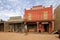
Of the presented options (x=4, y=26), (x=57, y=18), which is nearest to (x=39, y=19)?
(x=57, y=18)

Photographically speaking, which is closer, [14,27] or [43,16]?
[43,16]

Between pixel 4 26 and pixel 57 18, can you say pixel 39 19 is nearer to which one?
pixel 57 18

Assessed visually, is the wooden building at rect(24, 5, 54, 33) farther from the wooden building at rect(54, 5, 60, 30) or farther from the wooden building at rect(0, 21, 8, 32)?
the wooden building at rect(0, 21, 8, 32)

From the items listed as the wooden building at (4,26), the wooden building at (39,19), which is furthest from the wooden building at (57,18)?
the wooden building at (4,26)

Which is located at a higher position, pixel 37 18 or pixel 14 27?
pixel 37 18

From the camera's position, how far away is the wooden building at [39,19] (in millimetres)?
24469

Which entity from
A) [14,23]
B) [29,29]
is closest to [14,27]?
[14,23]

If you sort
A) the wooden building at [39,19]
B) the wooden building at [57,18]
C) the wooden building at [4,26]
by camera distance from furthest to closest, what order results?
the wooden building at [4,26]
the wooden building at [57,18]
the wooden building at [39,19]

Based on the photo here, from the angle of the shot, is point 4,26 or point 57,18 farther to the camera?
point 4,26

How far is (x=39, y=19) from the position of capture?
25.3 m

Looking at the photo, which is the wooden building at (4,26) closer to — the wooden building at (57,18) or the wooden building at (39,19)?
the wooden building at (39,19)

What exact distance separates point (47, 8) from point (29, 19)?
3.99 m

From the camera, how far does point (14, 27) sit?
93.5ft

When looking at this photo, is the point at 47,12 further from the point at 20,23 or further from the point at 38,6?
the point at 20,23
